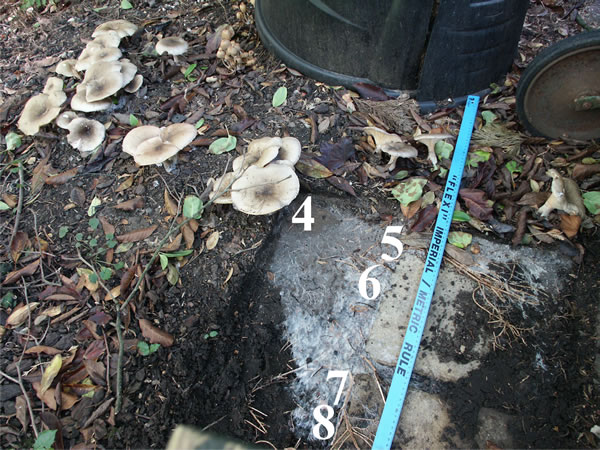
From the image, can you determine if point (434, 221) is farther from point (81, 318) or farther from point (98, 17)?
point (98, 17)

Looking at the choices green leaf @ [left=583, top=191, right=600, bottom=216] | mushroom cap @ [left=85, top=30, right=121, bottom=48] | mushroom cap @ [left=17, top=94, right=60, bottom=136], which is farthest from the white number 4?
mushroom cap @ [left=85, top=30, right=121, bottom=48]

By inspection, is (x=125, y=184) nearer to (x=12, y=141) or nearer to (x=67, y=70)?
(x=12, y=141)

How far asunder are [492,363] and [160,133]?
7.99 feet

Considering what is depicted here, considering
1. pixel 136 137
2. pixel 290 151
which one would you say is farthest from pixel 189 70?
pixel 290 151

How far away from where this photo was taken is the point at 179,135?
2684mm

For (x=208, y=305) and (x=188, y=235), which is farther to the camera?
(x=188, y=235)

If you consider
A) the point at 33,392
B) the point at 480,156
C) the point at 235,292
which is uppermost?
the point at 480,156

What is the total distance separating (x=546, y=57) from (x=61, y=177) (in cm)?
338

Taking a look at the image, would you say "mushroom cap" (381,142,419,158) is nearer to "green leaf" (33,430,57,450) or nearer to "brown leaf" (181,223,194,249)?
"brown leaf" (181,223,194,249)

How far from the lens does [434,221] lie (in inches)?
108

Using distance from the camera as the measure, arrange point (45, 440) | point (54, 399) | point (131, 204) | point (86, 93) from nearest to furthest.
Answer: point (45, 440) < point (54, 399) < point (131, 204) < point (86, 93)

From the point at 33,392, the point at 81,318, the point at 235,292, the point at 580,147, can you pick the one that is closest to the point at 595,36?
the point at 580,147

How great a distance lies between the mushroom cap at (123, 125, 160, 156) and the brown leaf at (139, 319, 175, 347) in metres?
1.08

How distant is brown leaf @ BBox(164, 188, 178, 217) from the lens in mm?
2721
